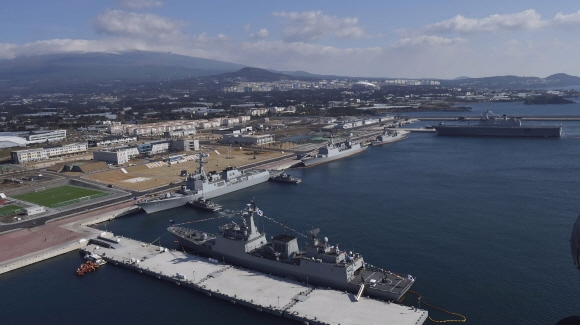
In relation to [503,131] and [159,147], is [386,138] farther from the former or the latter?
[159,147]

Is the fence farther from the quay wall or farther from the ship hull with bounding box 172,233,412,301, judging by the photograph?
the ship hull with bounding box 172,233,412,301

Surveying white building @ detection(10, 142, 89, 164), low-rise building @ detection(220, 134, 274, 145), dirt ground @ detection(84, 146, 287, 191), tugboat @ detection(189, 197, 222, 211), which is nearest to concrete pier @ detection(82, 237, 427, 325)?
tugboat @ detection(189, 197, 222, 211)

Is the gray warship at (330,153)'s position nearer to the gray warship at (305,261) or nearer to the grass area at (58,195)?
the grass area at (58,195)

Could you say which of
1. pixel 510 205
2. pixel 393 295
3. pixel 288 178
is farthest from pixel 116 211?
pixel 510 205

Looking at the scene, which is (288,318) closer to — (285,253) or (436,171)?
(285,253)

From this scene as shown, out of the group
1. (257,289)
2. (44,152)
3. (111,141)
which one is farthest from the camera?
(111,141)

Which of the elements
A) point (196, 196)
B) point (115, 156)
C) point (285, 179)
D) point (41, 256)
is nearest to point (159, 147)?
point (115, 156)
